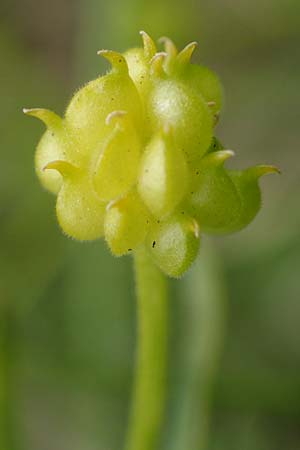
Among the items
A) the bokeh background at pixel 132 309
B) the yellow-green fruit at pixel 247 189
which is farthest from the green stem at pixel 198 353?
the yellow-green fruit at pixel 247 189

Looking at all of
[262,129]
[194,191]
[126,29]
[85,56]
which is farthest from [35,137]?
[194,191]

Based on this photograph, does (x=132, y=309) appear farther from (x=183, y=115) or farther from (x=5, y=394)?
(x=183, y=115)

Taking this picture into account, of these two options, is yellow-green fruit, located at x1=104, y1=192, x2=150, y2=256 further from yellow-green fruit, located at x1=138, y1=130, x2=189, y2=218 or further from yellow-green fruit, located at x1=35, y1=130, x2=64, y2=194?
yellow-green fruit, located at x1=35, y1=130, x2=64, y2=194

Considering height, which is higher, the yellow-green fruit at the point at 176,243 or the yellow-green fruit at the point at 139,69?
the yellow-green fruit at the point at 139,69

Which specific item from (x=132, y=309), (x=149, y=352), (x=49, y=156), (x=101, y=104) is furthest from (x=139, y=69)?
(x=132, y=309)

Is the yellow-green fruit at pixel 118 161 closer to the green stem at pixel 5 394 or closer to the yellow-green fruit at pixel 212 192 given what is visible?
the yellow-green fruit at pixel 212 192

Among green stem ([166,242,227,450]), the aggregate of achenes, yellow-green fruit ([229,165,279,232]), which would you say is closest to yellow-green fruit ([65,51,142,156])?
the aggregate of achenes
